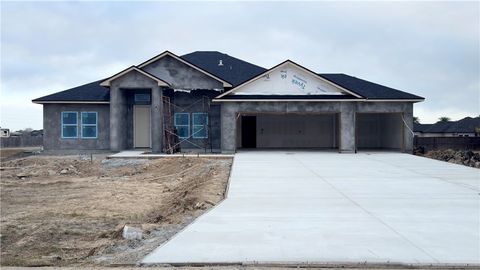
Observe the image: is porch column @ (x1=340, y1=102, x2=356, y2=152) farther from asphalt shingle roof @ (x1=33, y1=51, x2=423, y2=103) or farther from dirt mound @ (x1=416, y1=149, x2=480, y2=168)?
dirt mound @ (x1=416, y1=149, x2=480, y2=168)

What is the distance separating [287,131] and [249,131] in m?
2.54

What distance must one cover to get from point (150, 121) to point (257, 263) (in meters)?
22.6

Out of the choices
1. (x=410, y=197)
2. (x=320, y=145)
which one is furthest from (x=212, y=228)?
(x=320, y=145)

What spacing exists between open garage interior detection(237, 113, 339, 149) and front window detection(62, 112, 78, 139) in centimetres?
1021

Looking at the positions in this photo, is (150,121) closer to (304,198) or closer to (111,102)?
(111,102)

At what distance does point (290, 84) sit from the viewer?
88.7 feet

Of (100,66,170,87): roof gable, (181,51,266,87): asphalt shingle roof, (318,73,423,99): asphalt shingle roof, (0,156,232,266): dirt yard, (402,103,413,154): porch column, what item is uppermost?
(181,51,266,87): asphalt shingle roof

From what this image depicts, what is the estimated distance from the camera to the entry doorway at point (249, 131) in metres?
31.5

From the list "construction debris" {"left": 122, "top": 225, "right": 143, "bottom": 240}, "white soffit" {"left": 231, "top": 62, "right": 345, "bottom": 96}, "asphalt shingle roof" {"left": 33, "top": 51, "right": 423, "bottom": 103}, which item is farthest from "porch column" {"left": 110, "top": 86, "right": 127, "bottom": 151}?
"construction debris" {"left": 122, "top": 225, "right": 143, "bottom": 240}

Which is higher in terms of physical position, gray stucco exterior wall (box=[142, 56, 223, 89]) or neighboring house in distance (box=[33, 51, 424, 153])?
gray stucco exterior wall (box=[142, 56, 223, 89])

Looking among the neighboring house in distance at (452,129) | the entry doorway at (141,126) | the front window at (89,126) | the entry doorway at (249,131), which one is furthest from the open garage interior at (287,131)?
the neighboring house in distance at (452,129)

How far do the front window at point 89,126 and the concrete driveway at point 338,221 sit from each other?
13817 mm

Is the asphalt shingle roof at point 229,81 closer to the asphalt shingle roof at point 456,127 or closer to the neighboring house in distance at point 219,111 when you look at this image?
the neighboring house in distance at point 219,111

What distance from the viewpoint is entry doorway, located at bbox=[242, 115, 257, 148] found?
103 ft
